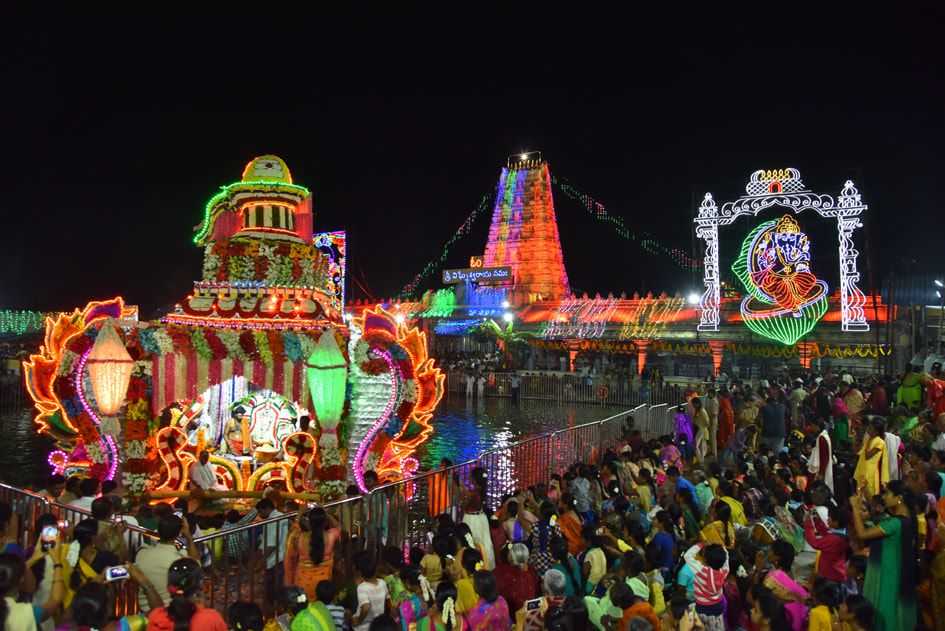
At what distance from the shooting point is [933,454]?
769 cm

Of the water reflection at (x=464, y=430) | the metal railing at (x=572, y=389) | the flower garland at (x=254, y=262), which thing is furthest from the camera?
the metal railing at (x=572, y=389)

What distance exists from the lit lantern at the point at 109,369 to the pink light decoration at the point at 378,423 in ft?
10.1

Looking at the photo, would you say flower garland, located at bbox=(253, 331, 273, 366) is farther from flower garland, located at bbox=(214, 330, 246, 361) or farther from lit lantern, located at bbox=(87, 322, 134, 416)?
lit lantern, located at bbox=(87, 322, 134, 416)

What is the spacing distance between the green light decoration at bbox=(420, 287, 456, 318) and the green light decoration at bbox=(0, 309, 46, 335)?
92.8 ft

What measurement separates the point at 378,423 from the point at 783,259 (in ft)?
75.2

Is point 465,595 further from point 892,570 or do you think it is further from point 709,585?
point 892,570

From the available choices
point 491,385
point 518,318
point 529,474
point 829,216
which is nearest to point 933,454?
point 529,474

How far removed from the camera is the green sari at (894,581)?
5137mm

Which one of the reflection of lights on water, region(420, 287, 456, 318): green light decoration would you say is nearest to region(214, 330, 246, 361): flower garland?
the reflection of lights on water

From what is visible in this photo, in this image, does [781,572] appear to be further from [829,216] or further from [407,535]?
[829,216]

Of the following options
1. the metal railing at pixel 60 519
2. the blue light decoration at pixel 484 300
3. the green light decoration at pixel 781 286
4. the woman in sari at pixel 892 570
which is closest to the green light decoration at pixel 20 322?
the blue light decoration at pixel 484 300

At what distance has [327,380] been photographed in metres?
8.79

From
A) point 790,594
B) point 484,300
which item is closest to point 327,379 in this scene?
point 790,594

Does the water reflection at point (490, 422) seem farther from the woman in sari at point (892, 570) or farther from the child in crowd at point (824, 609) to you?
the child in crowd at point (824, 609)
